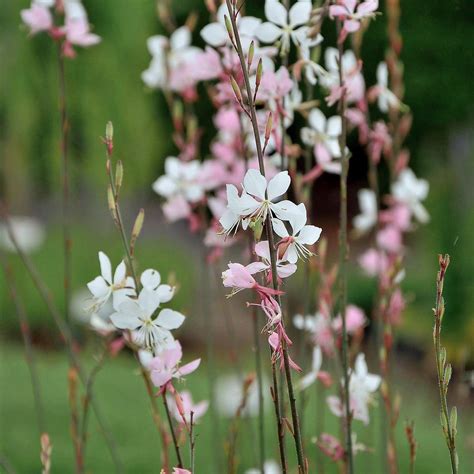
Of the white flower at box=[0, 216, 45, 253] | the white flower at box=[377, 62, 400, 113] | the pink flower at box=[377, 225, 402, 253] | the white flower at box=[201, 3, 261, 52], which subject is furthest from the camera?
the white flower at box=[0, 216, 45, 253]

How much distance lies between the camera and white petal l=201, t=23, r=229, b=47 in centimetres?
121

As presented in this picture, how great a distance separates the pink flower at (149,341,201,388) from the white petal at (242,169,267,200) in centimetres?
21

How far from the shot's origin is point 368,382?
130 cm

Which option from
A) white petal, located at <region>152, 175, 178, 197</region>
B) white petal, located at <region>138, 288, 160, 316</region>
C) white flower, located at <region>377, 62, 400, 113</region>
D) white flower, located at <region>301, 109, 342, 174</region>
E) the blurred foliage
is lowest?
white petal, located at <region>138, 288, 160, 316</region>

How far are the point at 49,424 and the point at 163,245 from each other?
13.1 feet

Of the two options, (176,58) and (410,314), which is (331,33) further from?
(176,58)

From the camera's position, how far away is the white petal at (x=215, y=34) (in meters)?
1.21

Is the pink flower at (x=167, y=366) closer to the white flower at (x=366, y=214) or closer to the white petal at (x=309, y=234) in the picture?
the white petal at (x=309, y=234)

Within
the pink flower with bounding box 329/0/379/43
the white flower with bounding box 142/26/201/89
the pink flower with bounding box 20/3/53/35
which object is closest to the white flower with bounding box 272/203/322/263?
the pink flower with bounding box 329/0/379/43

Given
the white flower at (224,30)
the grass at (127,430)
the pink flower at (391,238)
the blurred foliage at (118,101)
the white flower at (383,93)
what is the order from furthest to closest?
the blurred foliage at (118,101)
the grass at (127,430)
the pink flower at (391,238)
the white flower at (383,93)
the white flower at (224,30)

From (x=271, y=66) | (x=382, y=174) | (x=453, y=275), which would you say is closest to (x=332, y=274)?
(x=271, y=66)

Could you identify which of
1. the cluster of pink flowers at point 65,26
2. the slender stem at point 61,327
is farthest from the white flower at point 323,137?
the slender stem at point 61,327

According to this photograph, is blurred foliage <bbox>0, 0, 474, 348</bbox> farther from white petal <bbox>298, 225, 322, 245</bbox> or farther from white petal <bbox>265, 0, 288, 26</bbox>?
white petal <bbox>298, 225, 322, 245</bbox>

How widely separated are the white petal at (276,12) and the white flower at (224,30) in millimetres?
39
